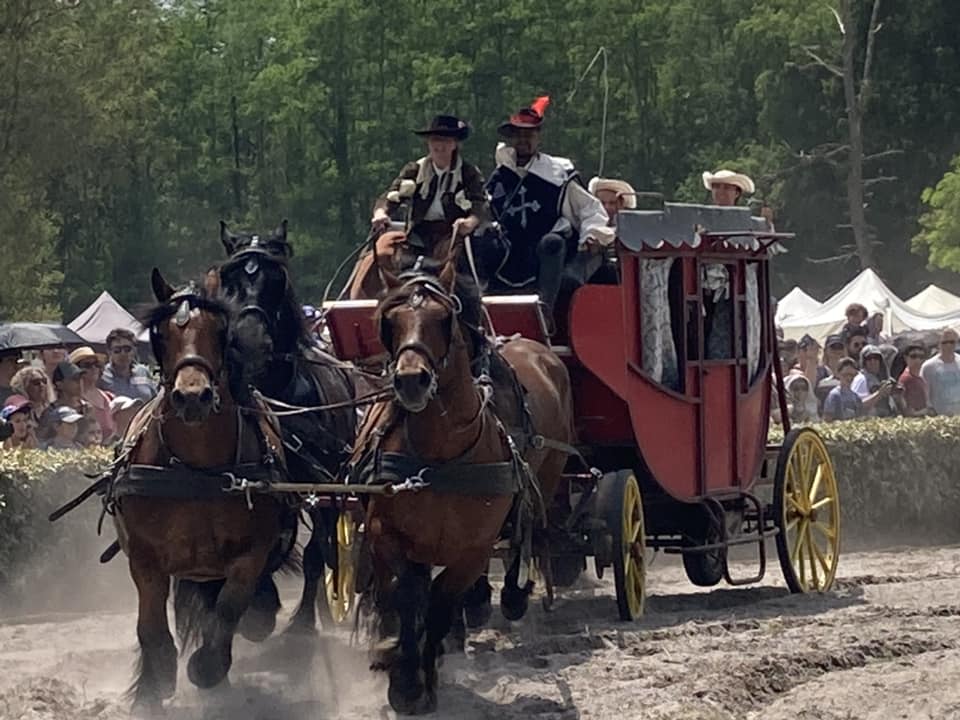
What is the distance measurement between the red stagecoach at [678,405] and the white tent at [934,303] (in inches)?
604

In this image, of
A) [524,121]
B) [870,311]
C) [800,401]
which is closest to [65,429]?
[524,121]

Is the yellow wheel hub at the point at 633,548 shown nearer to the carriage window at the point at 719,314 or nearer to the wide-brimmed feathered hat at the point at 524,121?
the carriage window at the point at 719,314

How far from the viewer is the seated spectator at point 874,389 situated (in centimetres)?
1638

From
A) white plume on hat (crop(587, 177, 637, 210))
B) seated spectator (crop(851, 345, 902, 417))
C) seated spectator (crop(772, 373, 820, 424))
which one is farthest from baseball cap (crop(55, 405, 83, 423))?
seated spectator (crop(851, 345, 902, 417))

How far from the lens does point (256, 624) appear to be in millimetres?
9461

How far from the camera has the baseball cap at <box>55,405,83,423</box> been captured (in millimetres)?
12648

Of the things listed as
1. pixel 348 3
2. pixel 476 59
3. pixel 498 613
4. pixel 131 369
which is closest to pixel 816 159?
pixel 476 59

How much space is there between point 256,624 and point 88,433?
12.6 ft

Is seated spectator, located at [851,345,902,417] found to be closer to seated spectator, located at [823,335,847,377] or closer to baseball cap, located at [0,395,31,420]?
seated spectator, located at [823,335,847,377]

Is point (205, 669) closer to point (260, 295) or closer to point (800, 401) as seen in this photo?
point (260, 295)

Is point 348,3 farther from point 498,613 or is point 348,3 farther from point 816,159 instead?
point 498,613

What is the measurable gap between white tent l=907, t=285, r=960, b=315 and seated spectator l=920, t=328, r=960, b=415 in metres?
10.4

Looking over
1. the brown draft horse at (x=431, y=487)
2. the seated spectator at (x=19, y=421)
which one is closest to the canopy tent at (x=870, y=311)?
the seated spectator at (x=19, y=421)

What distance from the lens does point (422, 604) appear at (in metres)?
7.96
